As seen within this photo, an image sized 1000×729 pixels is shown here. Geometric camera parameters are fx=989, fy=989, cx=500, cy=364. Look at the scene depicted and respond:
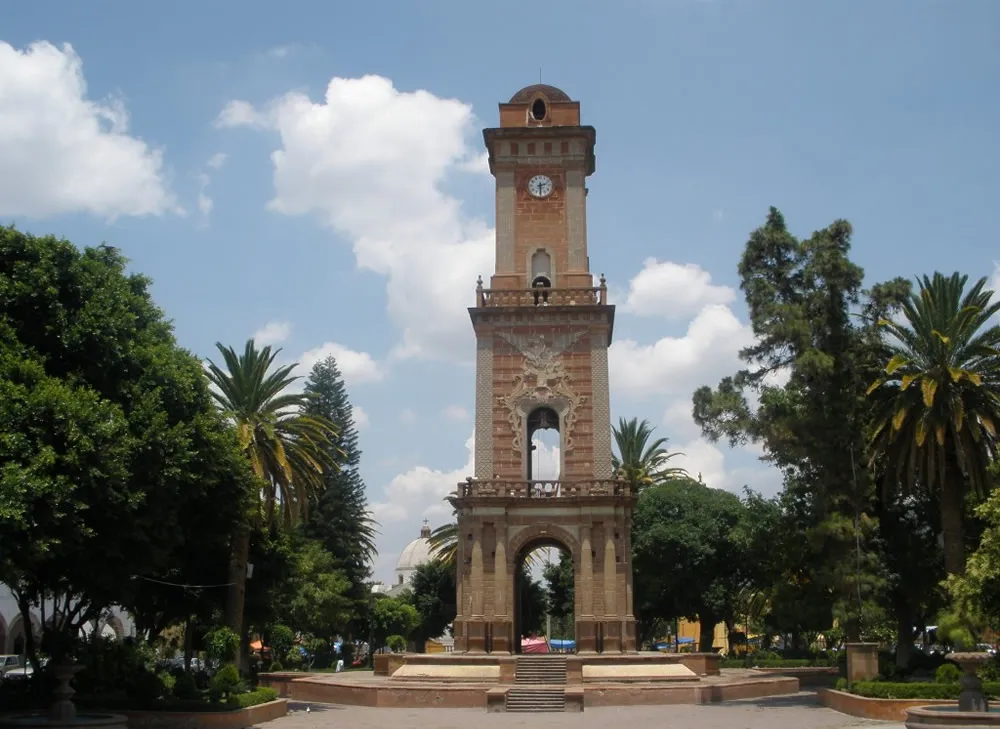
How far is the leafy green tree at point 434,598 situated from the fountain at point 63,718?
125 ft

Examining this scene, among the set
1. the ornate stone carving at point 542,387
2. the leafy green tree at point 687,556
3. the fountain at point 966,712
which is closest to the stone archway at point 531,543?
the ornate stone carving at point 542,387

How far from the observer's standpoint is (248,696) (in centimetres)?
Result: 2655

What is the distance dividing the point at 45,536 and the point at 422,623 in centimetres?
4284

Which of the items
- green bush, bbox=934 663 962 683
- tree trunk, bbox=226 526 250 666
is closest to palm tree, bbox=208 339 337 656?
tree trunk, bbox=226 526 250 666

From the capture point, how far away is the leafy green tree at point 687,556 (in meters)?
49.5

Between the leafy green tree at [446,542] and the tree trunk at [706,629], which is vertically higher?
the leafy green tree at [446,542]

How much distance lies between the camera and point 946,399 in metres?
29.9

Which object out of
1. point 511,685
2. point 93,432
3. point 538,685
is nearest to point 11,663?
point 511,685

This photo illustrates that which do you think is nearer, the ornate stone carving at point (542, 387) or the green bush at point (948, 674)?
the green bush at point (948, 674)

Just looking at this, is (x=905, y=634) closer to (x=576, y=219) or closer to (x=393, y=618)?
(x=576, y=219)

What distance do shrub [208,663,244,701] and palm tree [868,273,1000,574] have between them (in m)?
20.2

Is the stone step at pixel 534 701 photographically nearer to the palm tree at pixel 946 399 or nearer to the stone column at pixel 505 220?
the palm tree at pixel 946 399

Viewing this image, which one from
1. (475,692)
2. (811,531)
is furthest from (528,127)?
(475,692)

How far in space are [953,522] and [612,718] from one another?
1274 centimetres
